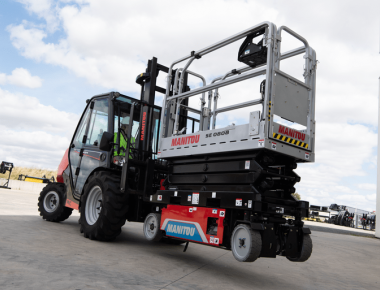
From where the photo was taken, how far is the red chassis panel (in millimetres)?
4758

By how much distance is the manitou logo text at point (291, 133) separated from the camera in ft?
15.2

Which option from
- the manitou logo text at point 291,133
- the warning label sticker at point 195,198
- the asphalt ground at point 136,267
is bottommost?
the asphalt ground at point 136,267

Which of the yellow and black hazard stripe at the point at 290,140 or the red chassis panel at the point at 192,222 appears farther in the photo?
the red chassis panel at the point at 192,222

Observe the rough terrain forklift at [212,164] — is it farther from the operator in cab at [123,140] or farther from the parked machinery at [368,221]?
the parked machinery at [368,221]

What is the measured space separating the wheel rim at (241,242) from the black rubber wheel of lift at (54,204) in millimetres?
4988

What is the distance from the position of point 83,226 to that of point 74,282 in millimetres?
3173

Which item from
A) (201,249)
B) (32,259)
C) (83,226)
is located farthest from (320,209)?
(32,259)

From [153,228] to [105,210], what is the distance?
924mm

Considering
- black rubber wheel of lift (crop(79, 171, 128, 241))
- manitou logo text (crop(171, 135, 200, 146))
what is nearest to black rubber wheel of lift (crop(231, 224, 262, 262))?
manitou logo text (crop(171, 135, 200, 146))

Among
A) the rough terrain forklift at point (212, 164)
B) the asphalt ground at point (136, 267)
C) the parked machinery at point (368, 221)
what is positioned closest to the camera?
the asphalt ground at point (136, 267)

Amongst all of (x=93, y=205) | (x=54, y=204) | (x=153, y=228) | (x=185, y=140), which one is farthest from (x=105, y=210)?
(x=54, y=204)

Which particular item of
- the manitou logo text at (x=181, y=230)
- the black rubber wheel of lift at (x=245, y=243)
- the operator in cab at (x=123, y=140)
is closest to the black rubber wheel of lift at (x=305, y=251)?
the black rubber wheel of lift at (x=245, y=243)

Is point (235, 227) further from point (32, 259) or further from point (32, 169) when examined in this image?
point (32, 169)

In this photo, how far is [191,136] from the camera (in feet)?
18.4
